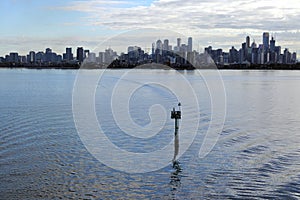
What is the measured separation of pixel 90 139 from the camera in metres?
19.1

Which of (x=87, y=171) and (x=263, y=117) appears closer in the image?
(x=87, y=171)

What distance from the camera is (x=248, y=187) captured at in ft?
41.0

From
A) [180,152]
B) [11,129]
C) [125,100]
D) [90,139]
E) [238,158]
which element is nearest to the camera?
[238,158]

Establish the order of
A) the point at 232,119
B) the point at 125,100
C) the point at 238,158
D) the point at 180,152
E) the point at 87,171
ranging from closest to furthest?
the point at 87,171 → the point at 238,158 → the point at 180,152 → the point at 232,119 → the point at 125,100

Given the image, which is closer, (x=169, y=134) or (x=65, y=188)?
(x=65, y=188)

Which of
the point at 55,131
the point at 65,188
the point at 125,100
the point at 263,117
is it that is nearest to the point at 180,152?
the point at 65,188

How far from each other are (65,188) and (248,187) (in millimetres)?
5487

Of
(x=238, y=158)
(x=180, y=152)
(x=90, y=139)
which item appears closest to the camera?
(x=238, y=158)

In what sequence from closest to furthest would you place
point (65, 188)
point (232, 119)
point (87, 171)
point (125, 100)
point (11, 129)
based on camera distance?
point (65, 188), point (87, 171), point (11, 129), point (232, 119), point (125, 100)

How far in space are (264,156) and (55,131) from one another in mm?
10460

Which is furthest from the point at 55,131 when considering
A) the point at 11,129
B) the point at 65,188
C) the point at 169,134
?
the point at 65,188

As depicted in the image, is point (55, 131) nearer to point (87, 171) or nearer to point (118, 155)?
point (118, 155)

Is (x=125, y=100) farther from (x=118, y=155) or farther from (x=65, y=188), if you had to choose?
(x=65, y=188)

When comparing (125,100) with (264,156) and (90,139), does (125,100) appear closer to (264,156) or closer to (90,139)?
(90,139)
